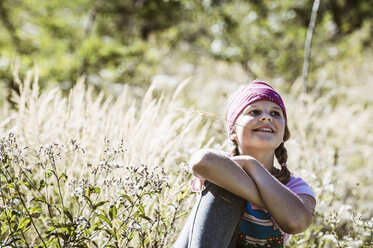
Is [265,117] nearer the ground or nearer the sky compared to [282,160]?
nearer the sky

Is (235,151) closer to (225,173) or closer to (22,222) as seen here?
(225,173)

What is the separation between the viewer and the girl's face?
5.22 ft

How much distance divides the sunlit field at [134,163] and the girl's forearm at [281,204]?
12.7 inches

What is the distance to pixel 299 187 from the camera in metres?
1.56

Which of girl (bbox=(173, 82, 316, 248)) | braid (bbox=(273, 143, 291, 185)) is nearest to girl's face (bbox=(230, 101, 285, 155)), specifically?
girl (bbox=(173, 82, 316, 248))

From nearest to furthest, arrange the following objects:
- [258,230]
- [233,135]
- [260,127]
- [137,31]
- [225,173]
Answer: [225,173]
[258,230]
[260,127]
[233,135]
[137,31]

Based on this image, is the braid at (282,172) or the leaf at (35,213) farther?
the braid at (282,172)

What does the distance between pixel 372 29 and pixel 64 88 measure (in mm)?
8592

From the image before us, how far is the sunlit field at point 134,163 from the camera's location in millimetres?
1457

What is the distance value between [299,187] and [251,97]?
1.38 feet

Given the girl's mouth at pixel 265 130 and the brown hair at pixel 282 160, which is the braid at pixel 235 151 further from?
the girl's mouth at pixel 265 130

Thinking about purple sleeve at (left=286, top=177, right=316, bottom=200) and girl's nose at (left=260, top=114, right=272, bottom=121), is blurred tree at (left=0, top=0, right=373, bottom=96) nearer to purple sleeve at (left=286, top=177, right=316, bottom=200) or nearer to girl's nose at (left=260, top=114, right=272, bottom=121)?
girl's nose at (left=260, top=114, right=272, bottom=121)

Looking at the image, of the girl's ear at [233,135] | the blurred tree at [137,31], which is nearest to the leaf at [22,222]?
the girl's ear at [233,135]

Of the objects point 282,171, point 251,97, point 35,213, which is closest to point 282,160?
point 282,171
